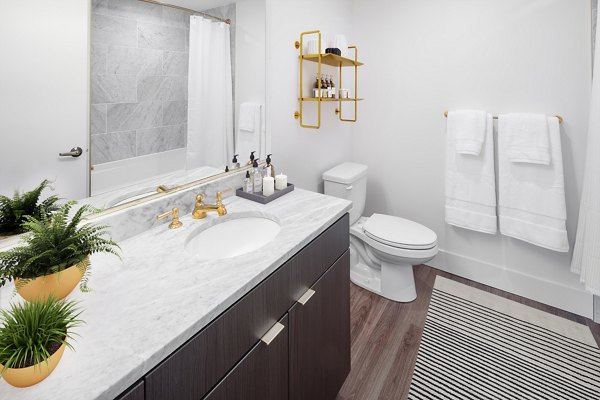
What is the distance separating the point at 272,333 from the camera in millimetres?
928

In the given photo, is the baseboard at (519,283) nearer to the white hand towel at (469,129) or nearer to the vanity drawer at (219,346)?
the white hand towel at (469,129)

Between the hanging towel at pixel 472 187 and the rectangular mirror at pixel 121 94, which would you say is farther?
the hanging towel at pixel 472 187

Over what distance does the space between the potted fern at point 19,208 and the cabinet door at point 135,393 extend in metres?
0.59

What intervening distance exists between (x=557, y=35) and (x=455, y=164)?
0.89m

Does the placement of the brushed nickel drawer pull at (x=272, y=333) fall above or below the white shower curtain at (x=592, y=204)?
below

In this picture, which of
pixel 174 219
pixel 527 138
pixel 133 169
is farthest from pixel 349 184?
pixel 133 169

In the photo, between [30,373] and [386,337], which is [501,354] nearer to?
[386,337]

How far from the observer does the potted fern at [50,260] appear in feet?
2.20

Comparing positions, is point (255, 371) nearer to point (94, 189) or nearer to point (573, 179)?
point (94, 189)

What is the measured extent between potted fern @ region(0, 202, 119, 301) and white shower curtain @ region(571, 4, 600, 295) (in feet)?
7.47

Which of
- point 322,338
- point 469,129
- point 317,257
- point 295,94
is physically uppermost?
point 295,94

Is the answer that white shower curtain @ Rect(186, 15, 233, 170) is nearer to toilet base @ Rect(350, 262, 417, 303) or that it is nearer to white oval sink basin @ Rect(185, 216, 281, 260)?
white oval sink basin @ Rect(185, 216, 281, 260)

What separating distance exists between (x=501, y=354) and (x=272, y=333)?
1.48 m

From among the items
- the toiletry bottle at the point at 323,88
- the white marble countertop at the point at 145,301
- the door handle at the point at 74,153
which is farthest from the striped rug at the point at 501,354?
the door handle at the point at 74,153
